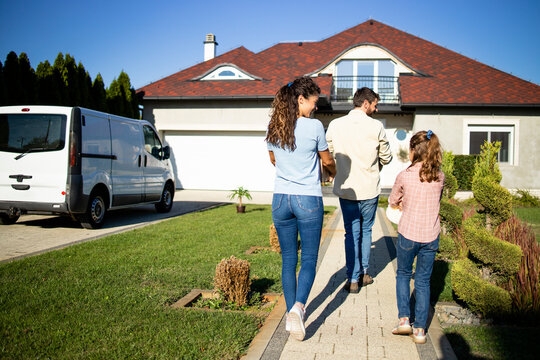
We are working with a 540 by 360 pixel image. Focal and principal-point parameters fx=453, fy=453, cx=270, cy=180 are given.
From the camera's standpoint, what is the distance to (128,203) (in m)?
10.2

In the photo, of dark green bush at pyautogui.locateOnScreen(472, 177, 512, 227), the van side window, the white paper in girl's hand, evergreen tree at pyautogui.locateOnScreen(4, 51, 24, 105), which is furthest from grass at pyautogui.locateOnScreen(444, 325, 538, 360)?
evergreen tree at pyautogui.locateOnScreen(4, 51, 24, 105)

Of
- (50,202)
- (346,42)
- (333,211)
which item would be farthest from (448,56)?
(50,202)

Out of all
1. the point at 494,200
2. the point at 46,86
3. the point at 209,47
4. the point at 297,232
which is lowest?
the point at 297,232

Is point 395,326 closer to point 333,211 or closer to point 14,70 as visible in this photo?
point 333,211

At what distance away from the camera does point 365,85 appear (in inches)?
803

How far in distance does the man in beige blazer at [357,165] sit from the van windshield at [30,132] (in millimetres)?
5651

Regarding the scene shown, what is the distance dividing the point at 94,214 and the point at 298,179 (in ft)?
21.6

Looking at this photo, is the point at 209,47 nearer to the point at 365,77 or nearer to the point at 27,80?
the point at 365,77

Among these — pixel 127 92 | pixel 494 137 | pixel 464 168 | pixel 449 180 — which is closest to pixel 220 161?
pixel 127 92

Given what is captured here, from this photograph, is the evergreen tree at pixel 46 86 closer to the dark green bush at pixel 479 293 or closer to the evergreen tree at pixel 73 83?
the evergreen tree at pixel 73 83

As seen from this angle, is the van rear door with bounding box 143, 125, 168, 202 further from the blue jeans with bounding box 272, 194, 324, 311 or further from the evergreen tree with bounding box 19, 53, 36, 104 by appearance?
the blue jeans with bounding box 272, 194, 324, 311

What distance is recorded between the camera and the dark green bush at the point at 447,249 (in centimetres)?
639

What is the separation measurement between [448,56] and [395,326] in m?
21.3

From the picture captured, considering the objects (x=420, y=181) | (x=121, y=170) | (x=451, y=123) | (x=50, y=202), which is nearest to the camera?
(x=420, y=181)
